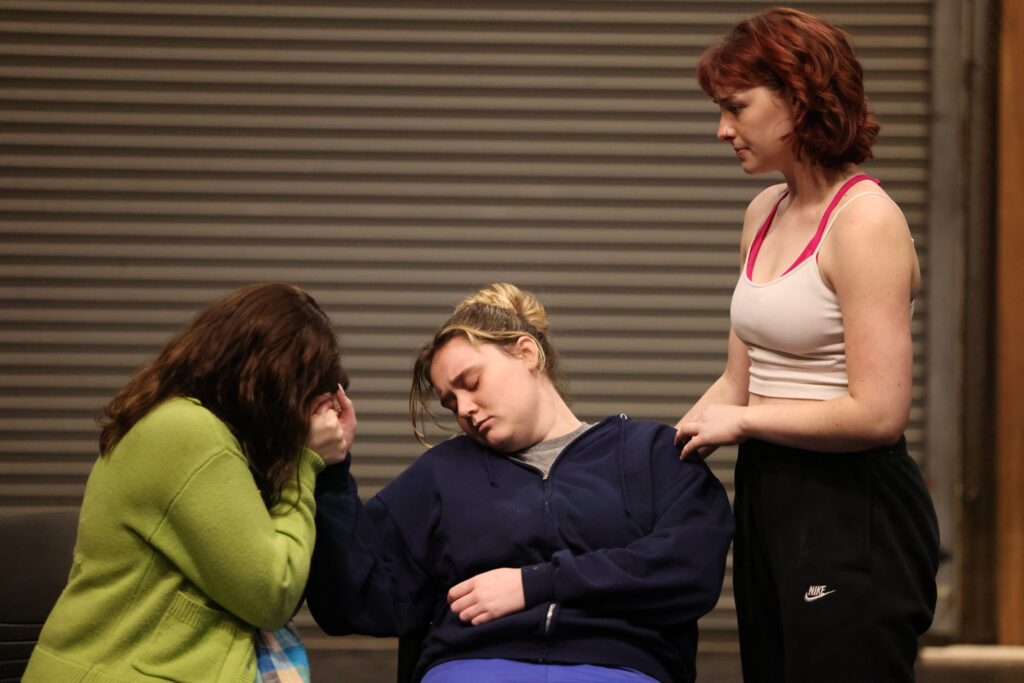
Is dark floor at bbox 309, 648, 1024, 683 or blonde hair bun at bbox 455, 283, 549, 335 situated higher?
blonde hair bun at bbox 455, 283, 549, 335

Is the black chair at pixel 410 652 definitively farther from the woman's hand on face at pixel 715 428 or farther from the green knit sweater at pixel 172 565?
the woman's hand on face at pixel 715 428

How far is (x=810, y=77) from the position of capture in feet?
5.82

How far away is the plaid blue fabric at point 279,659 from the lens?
1708mm

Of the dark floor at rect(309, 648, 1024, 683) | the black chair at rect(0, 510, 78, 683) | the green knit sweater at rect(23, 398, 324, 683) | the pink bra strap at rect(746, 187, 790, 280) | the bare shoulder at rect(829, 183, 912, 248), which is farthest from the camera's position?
the dark floor at rect(309, 648, 1024, 683)

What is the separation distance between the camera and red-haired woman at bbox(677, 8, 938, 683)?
1702 millimetres

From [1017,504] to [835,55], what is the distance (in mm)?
3089

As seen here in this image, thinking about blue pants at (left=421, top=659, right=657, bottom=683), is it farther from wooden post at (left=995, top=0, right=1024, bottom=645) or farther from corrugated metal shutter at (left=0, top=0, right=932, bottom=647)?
wooden post at (left=995, top=0, right=1024, bottom=645)

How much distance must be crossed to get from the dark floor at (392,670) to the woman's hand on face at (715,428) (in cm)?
219

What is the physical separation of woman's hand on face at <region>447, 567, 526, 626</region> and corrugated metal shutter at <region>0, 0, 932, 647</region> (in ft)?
7.71

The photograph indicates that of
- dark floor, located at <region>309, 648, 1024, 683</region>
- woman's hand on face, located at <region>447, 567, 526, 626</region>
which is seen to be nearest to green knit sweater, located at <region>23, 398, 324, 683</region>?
woman's hand on face, located at <region>447, 567, 526, 626</region>

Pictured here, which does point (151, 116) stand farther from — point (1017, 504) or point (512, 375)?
point (1017, 504)

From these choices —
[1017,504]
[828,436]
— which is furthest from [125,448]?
[1017,504]

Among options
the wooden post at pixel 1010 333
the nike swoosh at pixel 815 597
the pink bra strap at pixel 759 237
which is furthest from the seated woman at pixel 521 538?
the wooden post at pixel 1010 333

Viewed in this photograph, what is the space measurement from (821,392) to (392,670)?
270 centimetres
